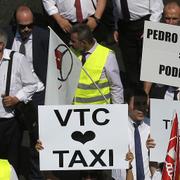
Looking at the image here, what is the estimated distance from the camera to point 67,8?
1085 centimetres

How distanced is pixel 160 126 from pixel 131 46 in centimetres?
257

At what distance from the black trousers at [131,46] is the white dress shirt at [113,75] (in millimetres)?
1113

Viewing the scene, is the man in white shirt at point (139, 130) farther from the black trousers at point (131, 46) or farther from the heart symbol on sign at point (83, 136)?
the black trousers at point (131, 46)

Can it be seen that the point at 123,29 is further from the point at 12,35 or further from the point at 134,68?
the point at 12,35

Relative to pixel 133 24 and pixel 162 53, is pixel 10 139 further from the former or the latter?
pixel 133 24

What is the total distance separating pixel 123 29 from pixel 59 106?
273 cm

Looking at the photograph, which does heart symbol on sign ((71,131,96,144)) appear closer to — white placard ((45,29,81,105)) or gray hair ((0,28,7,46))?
white placard ((45,29,81,105))

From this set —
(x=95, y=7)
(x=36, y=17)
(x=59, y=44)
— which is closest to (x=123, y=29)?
(x=95, y=7)

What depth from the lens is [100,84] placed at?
9.78 meters

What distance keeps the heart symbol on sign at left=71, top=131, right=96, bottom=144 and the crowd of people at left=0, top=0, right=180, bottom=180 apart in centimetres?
33

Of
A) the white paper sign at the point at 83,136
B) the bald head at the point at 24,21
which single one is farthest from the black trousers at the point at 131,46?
the white paper sign at the point at 83,136

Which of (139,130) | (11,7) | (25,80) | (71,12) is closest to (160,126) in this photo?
(139,130)

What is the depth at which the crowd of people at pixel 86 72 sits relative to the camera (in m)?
9.17

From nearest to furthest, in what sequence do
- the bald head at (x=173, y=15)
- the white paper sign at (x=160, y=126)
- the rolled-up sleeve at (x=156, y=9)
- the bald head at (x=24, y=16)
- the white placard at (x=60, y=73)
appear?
the white paper sign at (x=160, y=126) → the white placard at (x=60, y=73) → the bald head at (x=173, y=15) → the bald head at (x=24, y=16) → the rolled-up sleeve at (x=156, y=9)
